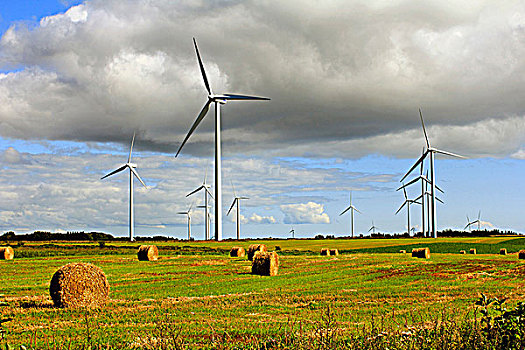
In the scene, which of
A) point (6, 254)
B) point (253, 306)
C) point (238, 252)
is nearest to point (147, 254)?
point (238, 252)

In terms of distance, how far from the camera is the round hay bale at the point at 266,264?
38.8m

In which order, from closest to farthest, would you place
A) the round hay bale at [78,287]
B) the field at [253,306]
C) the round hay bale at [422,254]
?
1. the field at [253,306]
2. the round hay bale at [78,287]
3. the round hay bale at [422,254]

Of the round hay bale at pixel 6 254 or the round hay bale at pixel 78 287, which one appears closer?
the round hay bale at pixel 78 287

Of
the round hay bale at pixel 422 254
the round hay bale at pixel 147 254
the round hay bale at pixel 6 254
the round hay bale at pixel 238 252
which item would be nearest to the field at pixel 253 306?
the round hay bale at pixel 147 254

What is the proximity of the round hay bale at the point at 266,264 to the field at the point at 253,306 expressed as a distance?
1.08 metres

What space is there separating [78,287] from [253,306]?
313 inches

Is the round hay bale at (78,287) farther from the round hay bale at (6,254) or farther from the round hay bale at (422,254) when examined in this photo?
the round hay bale at (422,254)

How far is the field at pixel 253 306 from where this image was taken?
47.9ft

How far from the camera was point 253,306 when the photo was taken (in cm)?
2289

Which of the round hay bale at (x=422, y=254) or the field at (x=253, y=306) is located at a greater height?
the field at (x=253, y=306)

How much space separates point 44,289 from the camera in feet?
101

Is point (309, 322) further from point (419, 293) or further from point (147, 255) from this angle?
point (147, 255)

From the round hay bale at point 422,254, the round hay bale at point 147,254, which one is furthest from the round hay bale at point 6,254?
the round hay bale at point 422,254

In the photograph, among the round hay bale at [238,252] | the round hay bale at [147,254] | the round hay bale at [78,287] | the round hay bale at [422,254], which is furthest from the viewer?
the round hay bale at [238,252]
